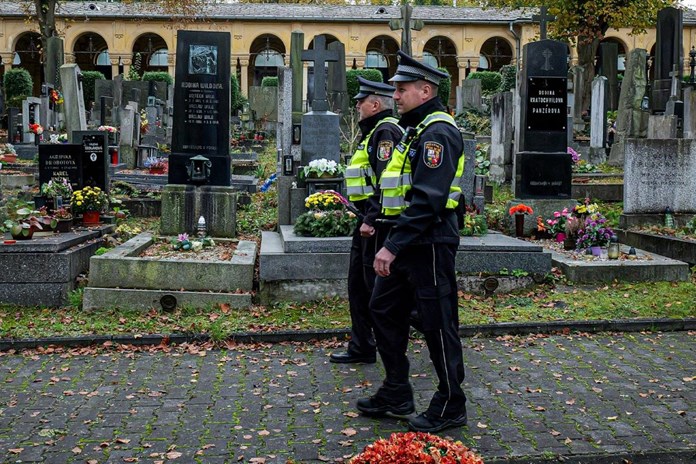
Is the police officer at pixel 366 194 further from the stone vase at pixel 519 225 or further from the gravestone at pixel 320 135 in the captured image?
the stone vase at pixel 519 225

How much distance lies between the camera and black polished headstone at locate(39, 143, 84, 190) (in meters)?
12.0

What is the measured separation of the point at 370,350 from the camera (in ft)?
23.0

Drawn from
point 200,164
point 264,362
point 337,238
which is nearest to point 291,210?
point 200,164

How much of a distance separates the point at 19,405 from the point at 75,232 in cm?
469

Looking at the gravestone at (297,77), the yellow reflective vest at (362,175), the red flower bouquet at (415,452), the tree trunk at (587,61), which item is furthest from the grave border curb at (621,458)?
the tree trunk at (587,61)

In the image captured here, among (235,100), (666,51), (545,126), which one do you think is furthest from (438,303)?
(235,100)

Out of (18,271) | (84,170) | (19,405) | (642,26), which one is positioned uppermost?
(642,26)

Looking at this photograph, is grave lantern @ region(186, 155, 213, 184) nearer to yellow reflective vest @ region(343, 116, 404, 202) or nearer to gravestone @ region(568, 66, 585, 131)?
yellow reflective vest @ region(343, 116, 404, 202)

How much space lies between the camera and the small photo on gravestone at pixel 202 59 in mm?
11219

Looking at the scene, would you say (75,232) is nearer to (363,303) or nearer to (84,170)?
(84,170)

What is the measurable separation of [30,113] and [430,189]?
71.0ft

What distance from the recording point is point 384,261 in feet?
17.2

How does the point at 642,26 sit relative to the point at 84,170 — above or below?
above

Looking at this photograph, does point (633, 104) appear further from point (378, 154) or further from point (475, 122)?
point (378, 154)
